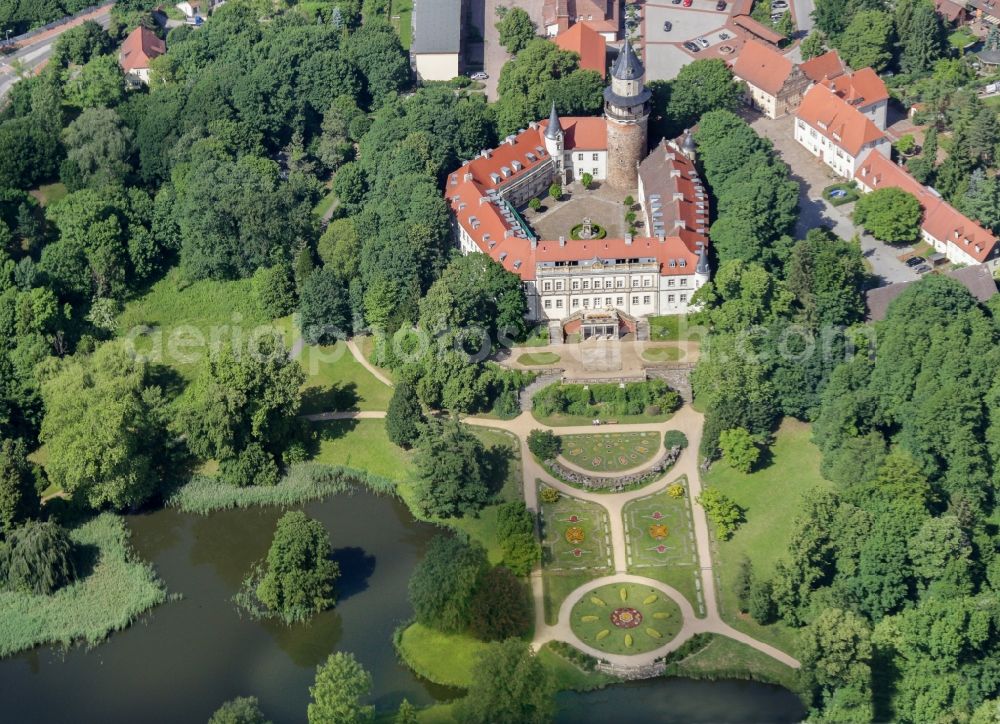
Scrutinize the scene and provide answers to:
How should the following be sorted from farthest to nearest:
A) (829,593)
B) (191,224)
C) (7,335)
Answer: (191,224) → (7,335) → (829,593)

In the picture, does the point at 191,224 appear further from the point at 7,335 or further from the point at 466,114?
the point at 466,114

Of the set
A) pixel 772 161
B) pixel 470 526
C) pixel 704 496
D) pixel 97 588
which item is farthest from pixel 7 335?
pixel 772 161

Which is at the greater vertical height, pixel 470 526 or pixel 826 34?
pixel 826 34

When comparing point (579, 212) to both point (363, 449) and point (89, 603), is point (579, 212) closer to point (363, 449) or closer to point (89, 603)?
point (363, 449)

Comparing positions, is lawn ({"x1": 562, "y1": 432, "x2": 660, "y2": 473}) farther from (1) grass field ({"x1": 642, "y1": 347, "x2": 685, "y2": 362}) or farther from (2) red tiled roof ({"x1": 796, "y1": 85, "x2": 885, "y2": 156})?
(2) red tiled roof ({"x1": 796, "y1": 85, "x2": 885, "y2": 156})

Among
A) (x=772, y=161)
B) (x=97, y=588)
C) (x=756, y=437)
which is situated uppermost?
(x=772, y=161)
